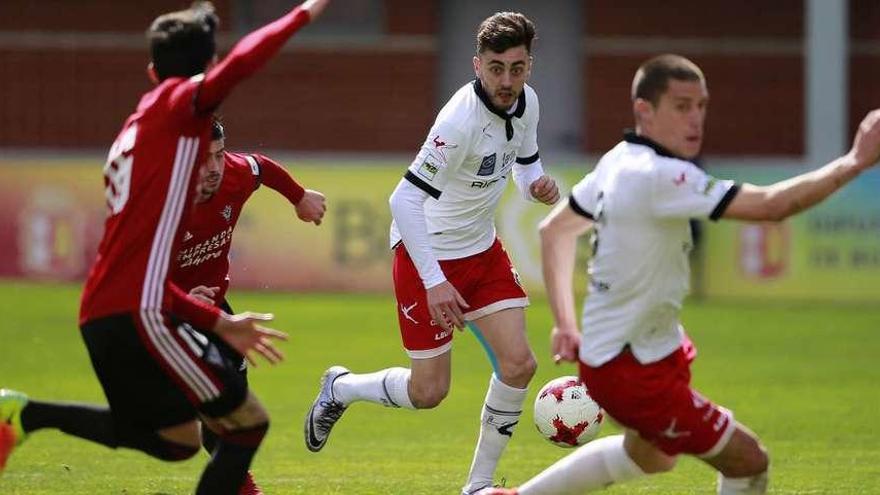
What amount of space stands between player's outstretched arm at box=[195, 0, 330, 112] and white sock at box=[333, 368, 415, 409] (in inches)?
99.6

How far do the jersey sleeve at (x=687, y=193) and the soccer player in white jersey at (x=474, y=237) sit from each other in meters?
1.77

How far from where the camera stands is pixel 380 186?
18875 millimetres

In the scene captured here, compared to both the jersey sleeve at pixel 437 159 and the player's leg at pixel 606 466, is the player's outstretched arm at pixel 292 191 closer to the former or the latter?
the jersey sleeve at pixel 437 159

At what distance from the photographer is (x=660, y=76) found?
5.74m

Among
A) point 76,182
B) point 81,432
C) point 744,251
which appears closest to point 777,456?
point 81,432

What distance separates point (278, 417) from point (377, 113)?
53.6ft

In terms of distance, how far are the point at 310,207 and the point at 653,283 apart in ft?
8.16

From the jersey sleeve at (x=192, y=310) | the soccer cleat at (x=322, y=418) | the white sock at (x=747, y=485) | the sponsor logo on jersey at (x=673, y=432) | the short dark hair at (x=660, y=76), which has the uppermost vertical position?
the short dark hair at (x=660, y=76)

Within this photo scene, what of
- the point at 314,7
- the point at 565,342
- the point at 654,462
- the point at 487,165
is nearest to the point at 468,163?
the point at 487,165

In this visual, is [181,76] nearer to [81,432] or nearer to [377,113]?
[81,432]

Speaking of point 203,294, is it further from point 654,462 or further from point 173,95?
point 654,462

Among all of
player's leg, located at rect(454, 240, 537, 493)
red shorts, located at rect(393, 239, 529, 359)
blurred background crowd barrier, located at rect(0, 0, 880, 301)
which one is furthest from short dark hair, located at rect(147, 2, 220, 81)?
blurred background crowd barrier, located at rect(0, 0, 880, 301)

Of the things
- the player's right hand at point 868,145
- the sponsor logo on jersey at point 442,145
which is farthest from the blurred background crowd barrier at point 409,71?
the player's right hand at point 868,145

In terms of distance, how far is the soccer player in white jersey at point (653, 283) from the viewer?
5.67 metres
